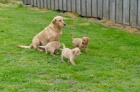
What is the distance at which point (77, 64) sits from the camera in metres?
8.16

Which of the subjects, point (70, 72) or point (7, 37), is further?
point (7, 37)

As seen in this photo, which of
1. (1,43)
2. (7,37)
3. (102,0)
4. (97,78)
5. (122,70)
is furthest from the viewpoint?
(102,0)

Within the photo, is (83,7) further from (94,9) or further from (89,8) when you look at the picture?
(94,9)

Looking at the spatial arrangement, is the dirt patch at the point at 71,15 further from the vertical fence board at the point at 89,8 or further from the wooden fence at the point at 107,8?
the vertical fence board at the point at 89,8

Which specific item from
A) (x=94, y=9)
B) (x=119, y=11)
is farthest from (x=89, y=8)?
(x=119, y=11)

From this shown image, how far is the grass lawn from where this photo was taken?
22.1ft

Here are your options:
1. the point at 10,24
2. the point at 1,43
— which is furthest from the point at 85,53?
the point at 10,24

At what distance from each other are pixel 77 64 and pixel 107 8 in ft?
17.9

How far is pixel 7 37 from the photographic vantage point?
10742 mm

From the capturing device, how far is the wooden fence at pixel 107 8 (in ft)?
39.1

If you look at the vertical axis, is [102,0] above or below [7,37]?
above

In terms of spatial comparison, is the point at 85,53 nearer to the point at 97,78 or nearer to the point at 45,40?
the point at 45,40

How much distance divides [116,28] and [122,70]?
15.0 ft

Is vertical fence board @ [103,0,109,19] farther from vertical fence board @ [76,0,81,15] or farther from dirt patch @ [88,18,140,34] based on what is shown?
vertical fence board @ [76,0,81,15]
